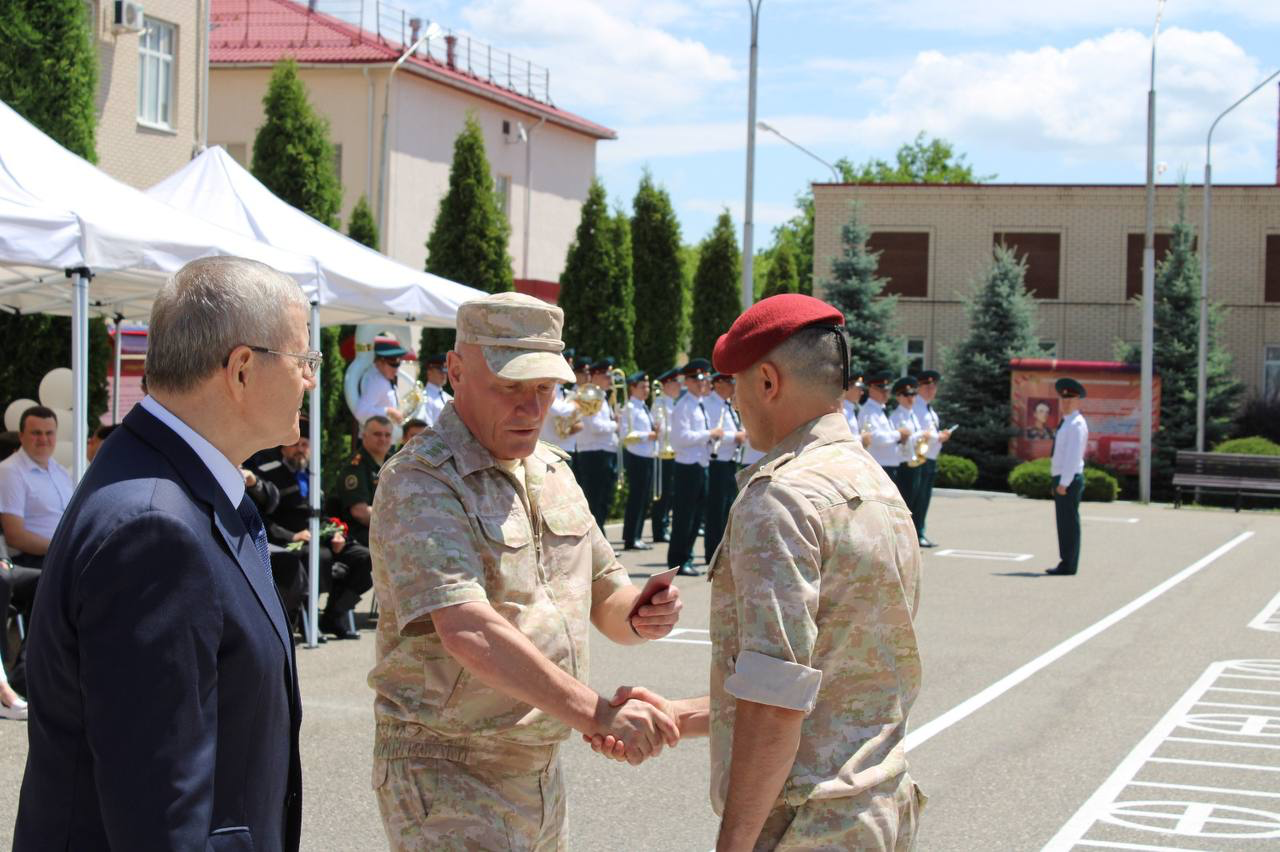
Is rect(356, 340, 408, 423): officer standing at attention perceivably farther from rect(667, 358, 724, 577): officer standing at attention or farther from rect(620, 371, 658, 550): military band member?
rect(620, 371, 658, 550): military band member

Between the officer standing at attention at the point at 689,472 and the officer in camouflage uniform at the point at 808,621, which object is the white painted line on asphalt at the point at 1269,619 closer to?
the officer standing at attention at the point at 689,472

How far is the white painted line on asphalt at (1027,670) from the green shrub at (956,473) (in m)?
16.3

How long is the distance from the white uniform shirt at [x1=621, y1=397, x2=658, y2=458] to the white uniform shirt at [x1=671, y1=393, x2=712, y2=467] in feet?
4.41

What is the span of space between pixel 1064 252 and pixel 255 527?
40996 millimetres

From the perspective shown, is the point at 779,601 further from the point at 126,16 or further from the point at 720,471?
the point at 126,16

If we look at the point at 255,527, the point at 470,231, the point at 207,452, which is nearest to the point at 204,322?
the point at 207,452

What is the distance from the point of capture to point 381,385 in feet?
49.2

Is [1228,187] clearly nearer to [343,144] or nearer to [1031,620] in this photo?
[343,144]

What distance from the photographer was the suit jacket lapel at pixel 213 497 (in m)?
2.16

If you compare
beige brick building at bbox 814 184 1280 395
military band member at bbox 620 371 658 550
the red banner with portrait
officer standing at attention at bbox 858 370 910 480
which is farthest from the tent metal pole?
beige brick building at bbox 814 184 1280 395

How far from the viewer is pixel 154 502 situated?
80.7 inches

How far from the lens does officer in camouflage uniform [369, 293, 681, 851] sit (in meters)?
3.00

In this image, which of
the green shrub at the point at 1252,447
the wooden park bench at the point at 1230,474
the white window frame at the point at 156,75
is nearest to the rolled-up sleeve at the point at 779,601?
the white window frame at the point at 156,75

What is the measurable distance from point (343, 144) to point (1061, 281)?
2070 centimetres
